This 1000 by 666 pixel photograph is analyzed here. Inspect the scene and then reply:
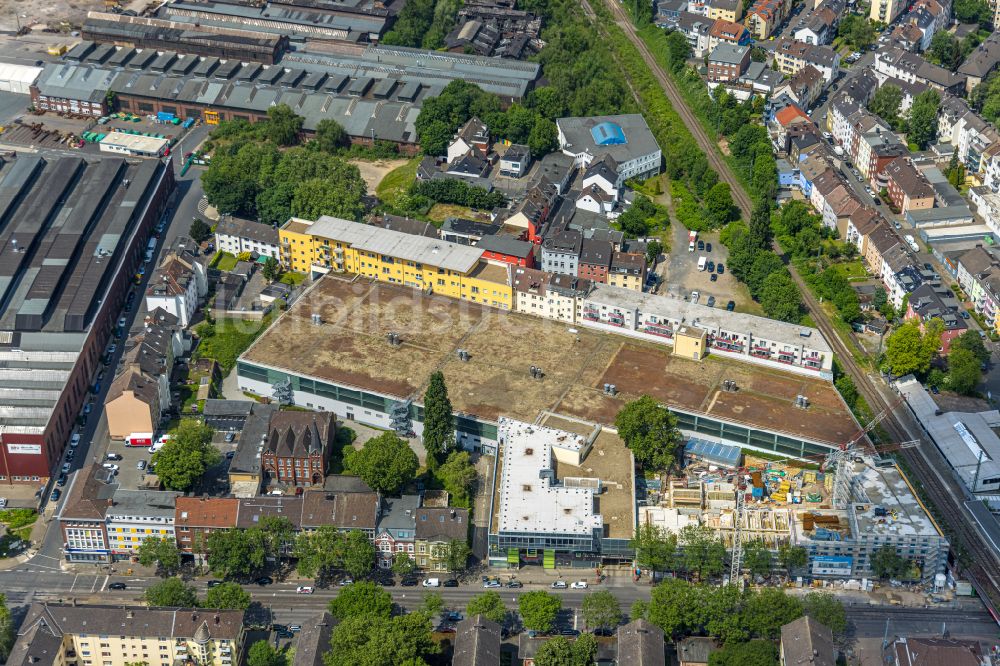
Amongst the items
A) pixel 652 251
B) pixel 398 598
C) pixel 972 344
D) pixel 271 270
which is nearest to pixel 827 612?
pixel 398 598


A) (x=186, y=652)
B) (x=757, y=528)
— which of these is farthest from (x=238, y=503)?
(x=757, y=528)

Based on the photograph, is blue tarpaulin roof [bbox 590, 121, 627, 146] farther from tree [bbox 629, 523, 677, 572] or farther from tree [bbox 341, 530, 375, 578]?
tree [bbox 341, 530, 375, 578]

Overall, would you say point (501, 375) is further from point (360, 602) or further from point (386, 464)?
point (360, 602)

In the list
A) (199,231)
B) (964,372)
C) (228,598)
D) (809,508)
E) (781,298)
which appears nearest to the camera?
(228,598)

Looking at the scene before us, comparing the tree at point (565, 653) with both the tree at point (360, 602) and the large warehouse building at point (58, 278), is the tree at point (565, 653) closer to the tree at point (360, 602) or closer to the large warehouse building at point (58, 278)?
the tree at point (360, 602)

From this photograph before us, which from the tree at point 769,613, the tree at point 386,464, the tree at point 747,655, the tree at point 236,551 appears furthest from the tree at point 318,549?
the tree at point 769,613

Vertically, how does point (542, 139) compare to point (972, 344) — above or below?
below

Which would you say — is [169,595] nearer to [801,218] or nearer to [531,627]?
[531,627]
